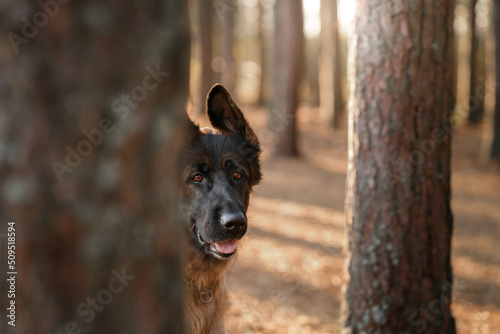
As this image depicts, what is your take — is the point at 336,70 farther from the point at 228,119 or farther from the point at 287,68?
the point at 228,119

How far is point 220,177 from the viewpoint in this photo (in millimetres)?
3600

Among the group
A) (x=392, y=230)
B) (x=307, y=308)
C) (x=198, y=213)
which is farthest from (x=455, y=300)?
(x=198, y=213)

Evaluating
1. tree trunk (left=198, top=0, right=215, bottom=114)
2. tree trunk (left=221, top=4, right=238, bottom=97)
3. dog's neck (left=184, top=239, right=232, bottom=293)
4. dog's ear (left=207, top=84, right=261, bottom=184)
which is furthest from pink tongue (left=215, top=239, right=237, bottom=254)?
tree trunk (left=221, top=4, right=238, bottom=97)

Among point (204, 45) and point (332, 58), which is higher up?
point (204, 45)

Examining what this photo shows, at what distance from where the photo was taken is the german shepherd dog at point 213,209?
10.9 feet

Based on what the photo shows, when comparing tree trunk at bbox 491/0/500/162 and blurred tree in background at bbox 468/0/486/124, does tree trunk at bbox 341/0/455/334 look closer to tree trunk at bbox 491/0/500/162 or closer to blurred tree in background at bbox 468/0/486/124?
tree trunk at bbox 491/0/500/162

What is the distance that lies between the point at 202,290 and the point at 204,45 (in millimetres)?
16171

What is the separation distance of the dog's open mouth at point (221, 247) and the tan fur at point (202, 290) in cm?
10

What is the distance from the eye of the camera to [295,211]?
10.1 m

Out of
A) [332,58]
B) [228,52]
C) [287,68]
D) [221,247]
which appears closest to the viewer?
[221,247]

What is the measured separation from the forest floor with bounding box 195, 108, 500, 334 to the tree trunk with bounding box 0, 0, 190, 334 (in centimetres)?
297

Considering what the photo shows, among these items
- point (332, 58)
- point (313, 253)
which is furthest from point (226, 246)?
point (332, 58)

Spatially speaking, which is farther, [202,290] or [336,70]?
[336,70]

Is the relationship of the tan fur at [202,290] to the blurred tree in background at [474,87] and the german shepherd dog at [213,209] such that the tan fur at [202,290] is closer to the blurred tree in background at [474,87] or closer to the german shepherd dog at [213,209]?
the german shepherd dog at [213,209]
